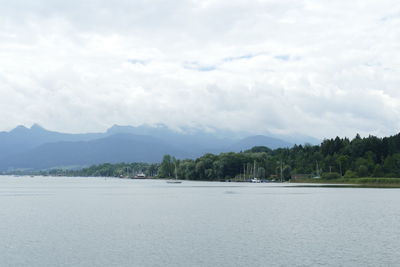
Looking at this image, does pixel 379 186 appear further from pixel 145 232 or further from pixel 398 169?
pixel 145 232

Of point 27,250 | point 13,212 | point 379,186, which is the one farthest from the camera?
point 379,186

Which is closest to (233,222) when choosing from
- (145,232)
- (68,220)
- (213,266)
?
(145,232)

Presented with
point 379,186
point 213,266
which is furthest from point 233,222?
point 379,186

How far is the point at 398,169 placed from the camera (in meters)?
180

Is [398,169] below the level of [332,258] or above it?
above

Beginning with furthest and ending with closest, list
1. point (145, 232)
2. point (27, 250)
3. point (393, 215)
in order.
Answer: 1. point (393, 215)
2. point (145, 232)
3. point (27, 250)

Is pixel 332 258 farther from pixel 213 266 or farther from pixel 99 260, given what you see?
pixel 99 260

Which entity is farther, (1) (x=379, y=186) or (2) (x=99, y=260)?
(1) (x=379, y=186)

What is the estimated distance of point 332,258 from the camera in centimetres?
4241

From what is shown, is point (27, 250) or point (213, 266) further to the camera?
point (27, 250)

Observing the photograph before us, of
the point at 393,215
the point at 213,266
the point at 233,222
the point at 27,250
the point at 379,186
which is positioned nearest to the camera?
the point at 213,266

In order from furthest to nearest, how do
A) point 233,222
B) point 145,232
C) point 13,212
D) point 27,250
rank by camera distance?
point 13,212 → point 233,222 → point 145,232 → point 27,250

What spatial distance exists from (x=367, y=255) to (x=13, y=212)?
6007 centimetres

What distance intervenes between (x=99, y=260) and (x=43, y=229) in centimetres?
2176
